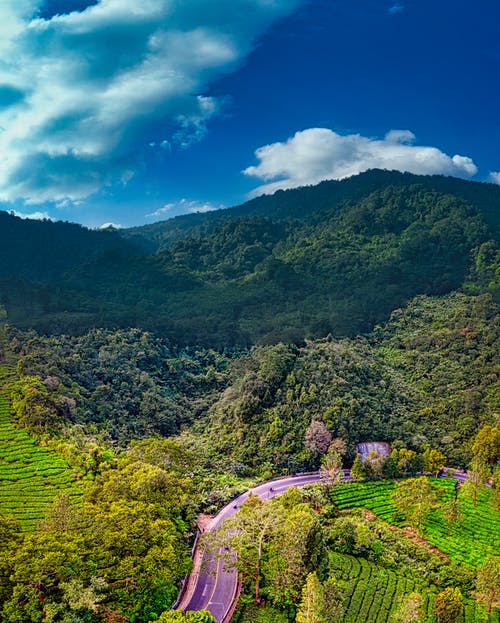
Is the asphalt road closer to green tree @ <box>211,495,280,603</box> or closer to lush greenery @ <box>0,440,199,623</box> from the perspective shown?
green tree @ <box>211,495,280,603</box>

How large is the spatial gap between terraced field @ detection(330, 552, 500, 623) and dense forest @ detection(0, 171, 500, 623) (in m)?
0.18

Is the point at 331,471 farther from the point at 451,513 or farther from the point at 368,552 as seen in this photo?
→ the point at 451,513

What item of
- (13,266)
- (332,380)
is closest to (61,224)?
(13,266)

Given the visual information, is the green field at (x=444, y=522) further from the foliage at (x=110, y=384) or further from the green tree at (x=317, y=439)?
the foliage at (x=110, y=384)

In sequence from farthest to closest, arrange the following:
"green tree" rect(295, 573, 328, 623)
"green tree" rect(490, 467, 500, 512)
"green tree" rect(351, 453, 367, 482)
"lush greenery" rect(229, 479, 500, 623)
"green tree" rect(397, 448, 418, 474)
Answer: "green tree" rect(397, 448, 418, 474), "green tree" rect(351, 453, 367, 482), "green tree" rect(490, 467, 500, 512), "lush greenery" rect(229, 479, 500, 623), "green tree" rect(295, 573, 328, 623)

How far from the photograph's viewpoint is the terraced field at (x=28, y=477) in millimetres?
42719

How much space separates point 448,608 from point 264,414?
119 ft

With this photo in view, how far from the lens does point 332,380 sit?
238 feet

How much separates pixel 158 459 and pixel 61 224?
14862 centimetres

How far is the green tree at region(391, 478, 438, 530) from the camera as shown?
50.6m

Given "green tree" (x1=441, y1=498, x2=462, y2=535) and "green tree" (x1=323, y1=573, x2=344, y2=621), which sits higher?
"green tree" (x1=323, y1=573, x2=344, y2=621)

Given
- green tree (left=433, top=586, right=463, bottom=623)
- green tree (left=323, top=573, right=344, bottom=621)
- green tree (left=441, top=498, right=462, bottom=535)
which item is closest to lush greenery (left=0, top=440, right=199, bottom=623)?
green tree (left=323, top=573, right=344, bottom=621)

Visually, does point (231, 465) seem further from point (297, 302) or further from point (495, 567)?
point (297, 302)

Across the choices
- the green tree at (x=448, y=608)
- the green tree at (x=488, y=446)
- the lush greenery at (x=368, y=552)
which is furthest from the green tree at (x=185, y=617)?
the green tree at (x=488, y=446)
